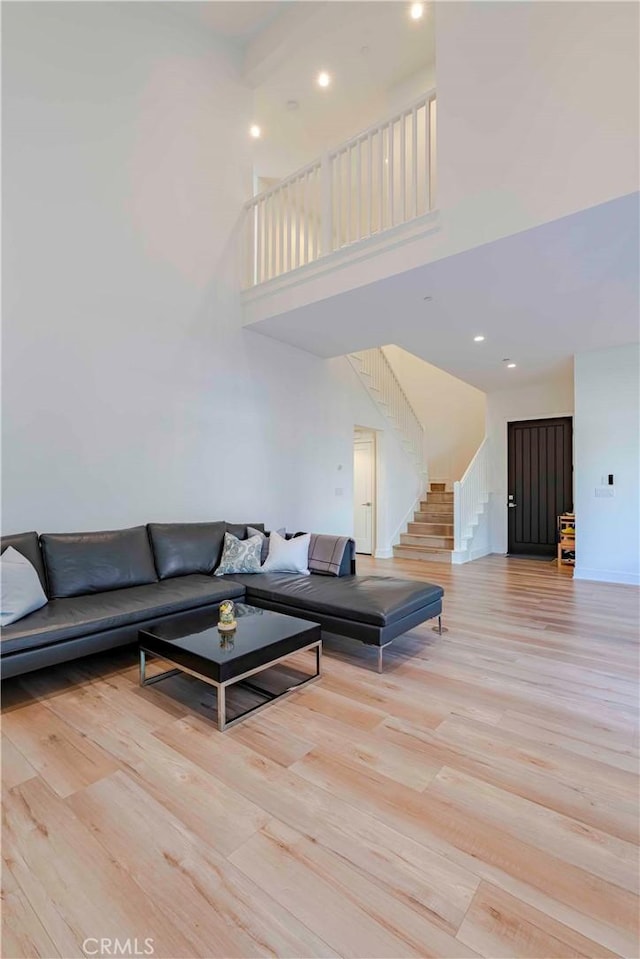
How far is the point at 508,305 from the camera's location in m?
4.15

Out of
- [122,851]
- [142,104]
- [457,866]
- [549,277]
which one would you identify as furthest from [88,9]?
[457,866]

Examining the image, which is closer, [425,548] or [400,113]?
[400,113]

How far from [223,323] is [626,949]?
4910 millimetres

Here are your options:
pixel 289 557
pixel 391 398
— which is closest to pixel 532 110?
pixel 289 557

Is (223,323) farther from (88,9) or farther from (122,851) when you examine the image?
(122,851)

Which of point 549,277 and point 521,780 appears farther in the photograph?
point 549,277

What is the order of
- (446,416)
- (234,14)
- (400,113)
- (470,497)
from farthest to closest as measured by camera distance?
(446,416), (470,497), (234,14), (400,113)

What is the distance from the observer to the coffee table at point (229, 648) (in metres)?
2.10

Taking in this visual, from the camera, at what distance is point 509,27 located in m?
2.98

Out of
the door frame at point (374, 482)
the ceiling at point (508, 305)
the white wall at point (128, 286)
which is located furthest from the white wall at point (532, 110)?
the door frame at point (374, 482)

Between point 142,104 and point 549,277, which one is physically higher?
point 142,104

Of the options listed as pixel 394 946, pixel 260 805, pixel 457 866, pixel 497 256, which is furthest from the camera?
pixel 497 256

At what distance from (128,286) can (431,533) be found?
5.69 meters

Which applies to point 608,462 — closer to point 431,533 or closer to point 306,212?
point 431,533
